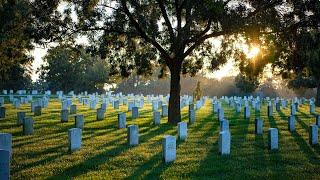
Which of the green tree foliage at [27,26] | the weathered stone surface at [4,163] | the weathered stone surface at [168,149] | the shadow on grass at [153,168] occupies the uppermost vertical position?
the green tree foliage at [27,26]

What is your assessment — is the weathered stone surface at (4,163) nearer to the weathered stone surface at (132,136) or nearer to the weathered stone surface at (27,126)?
the weathered stone surface at (132,136)

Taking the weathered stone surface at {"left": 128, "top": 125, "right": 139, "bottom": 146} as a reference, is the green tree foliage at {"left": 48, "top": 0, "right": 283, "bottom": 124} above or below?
above

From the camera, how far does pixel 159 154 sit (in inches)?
458

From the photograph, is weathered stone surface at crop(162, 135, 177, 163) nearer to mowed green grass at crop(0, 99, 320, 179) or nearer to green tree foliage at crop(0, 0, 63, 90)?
mowed green grass at crop(0, 99, 320, 179)

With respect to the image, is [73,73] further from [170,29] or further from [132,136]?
[132,136]

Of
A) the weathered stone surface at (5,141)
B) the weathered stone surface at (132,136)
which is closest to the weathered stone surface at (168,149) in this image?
the weathered stone surface at (132,136)

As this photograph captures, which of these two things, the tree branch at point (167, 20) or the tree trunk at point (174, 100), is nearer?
the tree branch at point (167, 20)

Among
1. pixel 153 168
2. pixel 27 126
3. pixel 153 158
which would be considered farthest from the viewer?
pixel 27 126

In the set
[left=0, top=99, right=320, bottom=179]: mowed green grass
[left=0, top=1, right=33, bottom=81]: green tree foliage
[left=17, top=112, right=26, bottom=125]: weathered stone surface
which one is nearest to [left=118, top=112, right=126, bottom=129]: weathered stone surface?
[left=0, top=99, right=320, bottom=179]: mowed green grass

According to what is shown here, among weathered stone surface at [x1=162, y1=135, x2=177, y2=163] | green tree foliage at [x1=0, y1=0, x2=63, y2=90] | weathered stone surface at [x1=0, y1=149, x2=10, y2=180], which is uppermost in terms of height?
green tree foliage at [x1=0, y1=0, x2=63, y2=90]

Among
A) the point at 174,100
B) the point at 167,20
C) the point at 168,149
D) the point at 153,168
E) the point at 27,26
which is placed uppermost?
the point at 167,20

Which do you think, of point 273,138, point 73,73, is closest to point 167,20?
point 273,138

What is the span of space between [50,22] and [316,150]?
42.3ft

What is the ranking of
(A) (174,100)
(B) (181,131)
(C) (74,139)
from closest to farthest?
(C) (74,139) → (B) (181,131) → (A) (174,100)
